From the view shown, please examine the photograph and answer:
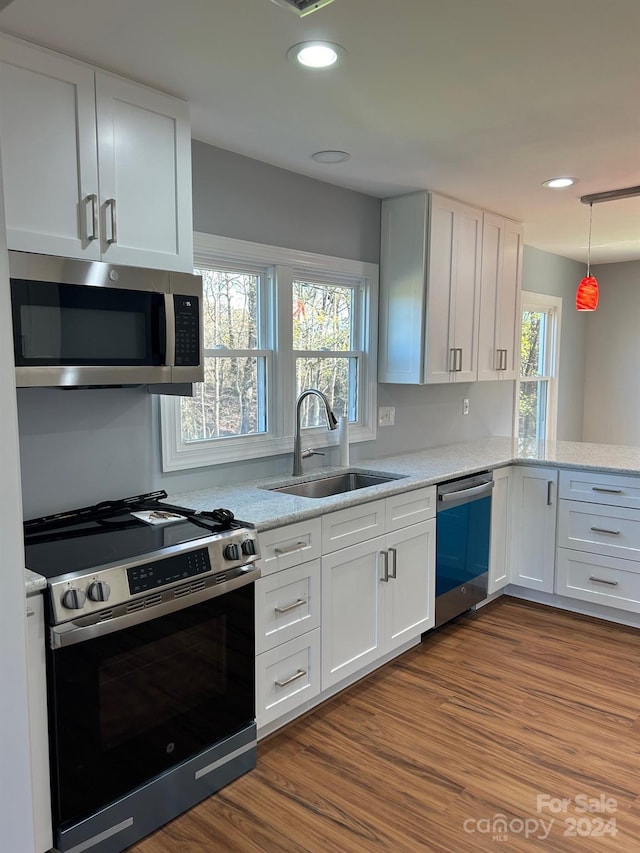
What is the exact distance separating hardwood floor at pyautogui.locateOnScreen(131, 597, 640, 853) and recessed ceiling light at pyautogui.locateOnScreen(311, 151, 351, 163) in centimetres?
244

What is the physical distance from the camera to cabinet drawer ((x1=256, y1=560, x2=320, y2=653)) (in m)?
2.31

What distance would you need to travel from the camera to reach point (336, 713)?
264cm

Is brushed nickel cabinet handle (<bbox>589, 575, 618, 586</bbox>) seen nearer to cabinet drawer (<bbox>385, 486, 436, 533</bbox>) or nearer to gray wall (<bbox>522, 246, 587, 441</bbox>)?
cabinet drawer (<bbox>385, 486, 436, 533</bbox>)

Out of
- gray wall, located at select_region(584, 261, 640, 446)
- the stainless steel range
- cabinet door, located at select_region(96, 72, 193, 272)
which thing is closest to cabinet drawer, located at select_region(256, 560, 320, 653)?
the stainless steel range

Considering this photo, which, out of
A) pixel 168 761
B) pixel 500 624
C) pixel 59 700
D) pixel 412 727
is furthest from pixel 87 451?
pixel 500 624

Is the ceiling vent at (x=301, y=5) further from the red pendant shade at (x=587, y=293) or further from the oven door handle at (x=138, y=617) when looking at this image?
the red pendant shade at (x=587, y=293)

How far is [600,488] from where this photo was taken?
348cm

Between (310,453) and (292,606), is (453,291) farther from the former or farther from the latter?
(292,606)

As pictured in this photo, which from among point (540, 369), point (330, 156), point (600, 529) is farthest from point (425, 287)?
point (540, 369)

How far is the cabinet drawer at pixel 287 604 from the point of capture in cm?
231

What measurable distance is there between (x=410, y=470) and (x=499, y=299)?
149 centimetres

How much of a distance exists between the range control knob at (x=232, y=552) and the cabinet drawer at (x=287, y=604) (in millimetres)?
223

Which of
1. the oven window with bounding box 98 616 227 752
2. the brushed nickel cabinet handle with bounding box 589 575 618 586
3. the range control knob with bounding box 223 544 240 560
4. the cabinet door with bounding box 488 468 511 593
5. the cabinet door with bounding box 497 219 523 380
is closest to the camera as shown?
the oven window with bounding box 98 616 227 752

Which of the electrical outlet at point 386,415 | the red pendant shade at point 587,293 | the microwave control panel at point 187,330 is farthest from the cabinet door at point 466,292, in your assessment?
the microwave control panel at point 187,330
